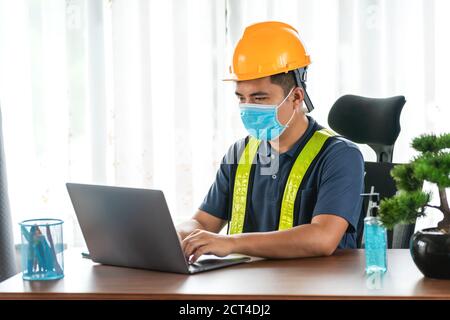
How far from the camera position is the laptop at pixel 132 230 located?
6.27 ft

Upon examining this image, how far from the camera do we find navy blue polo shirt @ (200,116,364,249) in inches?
91.7

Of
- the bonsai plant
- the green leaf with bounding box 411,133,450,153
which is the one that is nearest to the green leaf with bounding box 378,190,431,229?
the bonsai plant

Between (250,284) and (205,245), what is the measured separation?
273 millimetres

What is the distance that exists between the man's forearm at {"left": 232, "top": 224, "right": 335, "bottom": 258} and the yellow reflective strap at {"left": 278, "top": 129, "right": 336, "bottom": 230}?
0.32 m

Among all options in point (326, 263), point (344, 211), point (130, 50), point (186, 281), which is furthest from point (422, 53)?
point (186, 281)

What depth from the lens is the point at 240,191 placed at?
2.64 metres

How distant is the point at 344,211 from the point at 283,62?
55cm

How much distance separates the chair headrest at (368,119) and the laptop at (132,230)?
71 centimetres

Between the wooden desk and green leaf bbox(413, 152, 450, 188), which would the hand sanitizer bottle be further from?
green leaf bbox(413, 152, 450, 188)

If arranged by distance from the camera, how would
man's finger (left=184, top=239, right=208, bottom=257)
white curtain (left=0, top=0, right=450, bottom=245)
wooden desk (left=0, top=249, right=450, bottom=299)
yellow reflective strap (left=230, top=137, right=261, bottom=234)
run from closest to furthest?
wooden desk (left=0, top=249, right=450, bottom=299) < man's finger (left=184, top=239, right=208, bottom=257) < yellow reflective strap (left=230, top=137, right=261, bottom=234) < white curtain (left=0, top=0, right=450, bottom=245)

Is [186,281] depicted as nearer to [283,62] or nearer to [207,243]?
[207,243]

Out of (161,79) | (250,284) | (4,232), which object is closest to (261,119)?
(250,284)

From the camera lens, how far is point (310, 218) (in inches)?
97.3
